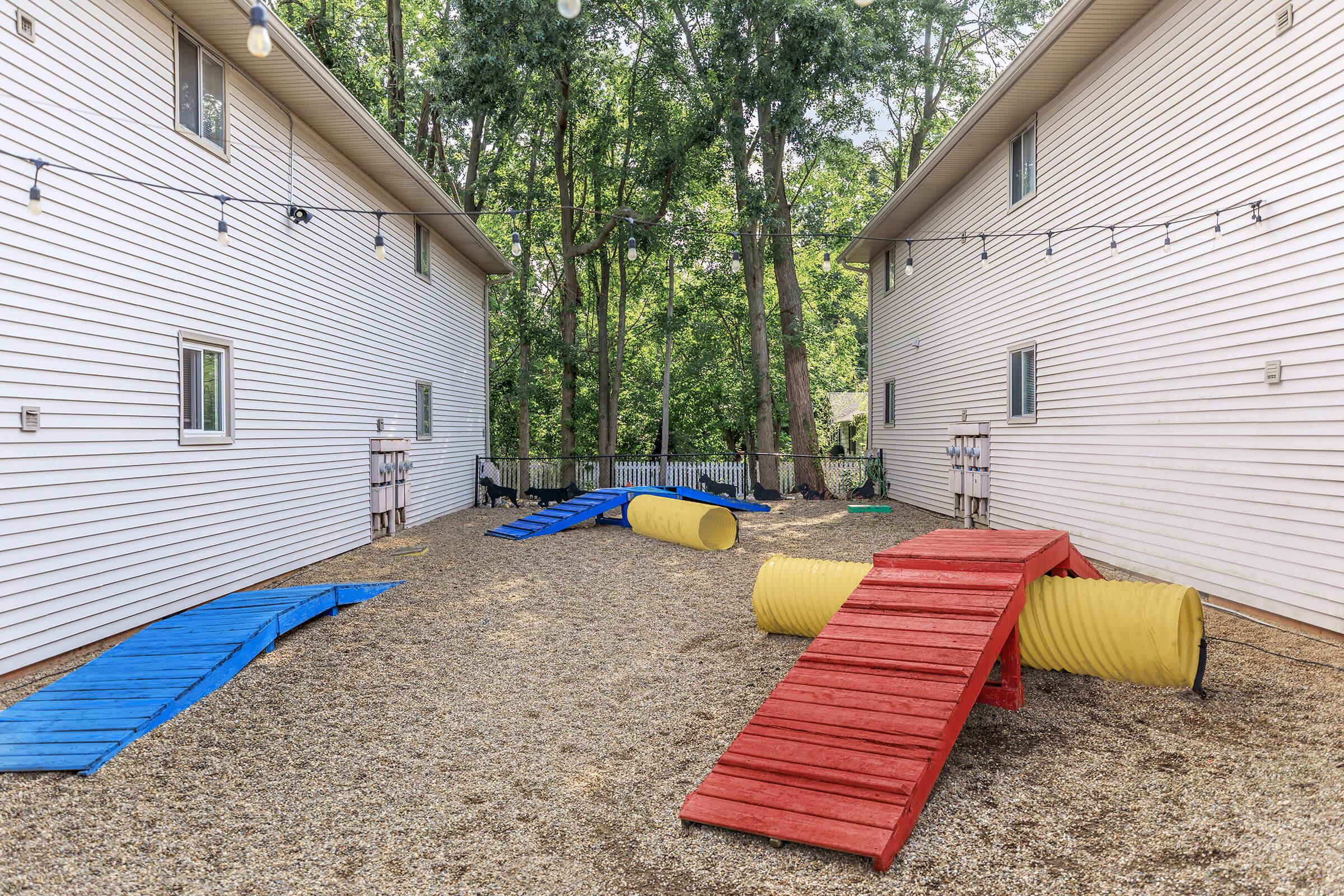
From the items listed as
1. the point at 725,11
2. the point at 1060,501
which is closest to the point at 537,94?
the point at 725,11

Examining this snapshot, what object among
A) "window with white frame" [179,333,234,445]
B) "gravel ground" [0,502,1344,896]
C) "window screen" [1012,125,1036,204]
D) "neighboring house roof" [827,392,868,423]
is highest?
"window screen" [1012,125,1036,204]

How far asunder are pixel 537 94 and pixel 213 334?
39.2ft

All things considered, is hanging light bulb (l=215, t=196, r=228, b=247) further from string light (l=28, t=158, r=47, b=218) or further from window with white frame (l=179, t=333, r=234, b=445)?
string light (l=28, t=158, r=47, b=218)

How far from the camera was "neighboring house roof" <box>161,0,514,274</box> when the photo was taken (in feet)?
22.9

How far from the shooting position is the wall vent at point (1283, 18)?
19.9 feet

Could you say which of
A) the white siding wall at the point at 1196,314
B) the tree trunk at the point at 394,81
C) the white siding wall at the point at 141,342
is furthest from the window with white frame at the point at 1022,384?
the tree trunk at the point at 394,81

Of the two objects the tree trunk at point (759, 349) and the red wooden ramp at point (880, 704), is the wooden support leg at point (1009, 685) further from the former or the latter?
the tree trunk at point (759, 349)

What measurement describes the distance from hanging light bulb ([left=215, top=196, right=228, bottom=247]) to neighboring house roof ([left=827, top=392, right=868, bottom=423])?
1170 inches

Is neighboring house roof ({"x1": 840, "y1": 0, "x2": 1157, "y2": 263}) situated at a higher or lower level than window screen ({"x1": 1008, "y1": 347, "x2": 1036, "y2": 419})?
higher

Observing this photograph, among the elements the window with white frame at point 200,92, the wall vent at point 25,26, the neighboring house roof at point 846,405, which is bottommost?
the neighboring house roof at point 846,405

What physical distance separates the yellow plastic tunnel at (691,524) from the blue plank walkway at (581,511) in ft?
2.17

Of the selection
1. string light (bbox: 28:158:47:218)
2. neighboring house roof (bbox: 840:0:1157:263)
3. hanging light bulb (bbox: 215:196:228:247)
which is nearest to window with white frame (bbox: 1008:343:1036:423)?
neighboring house roof (bbox: 840:0:1157:263)

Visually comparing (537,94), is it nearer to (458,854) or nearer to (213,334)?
(213,334)

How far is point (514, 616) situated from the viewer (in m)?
7.11
